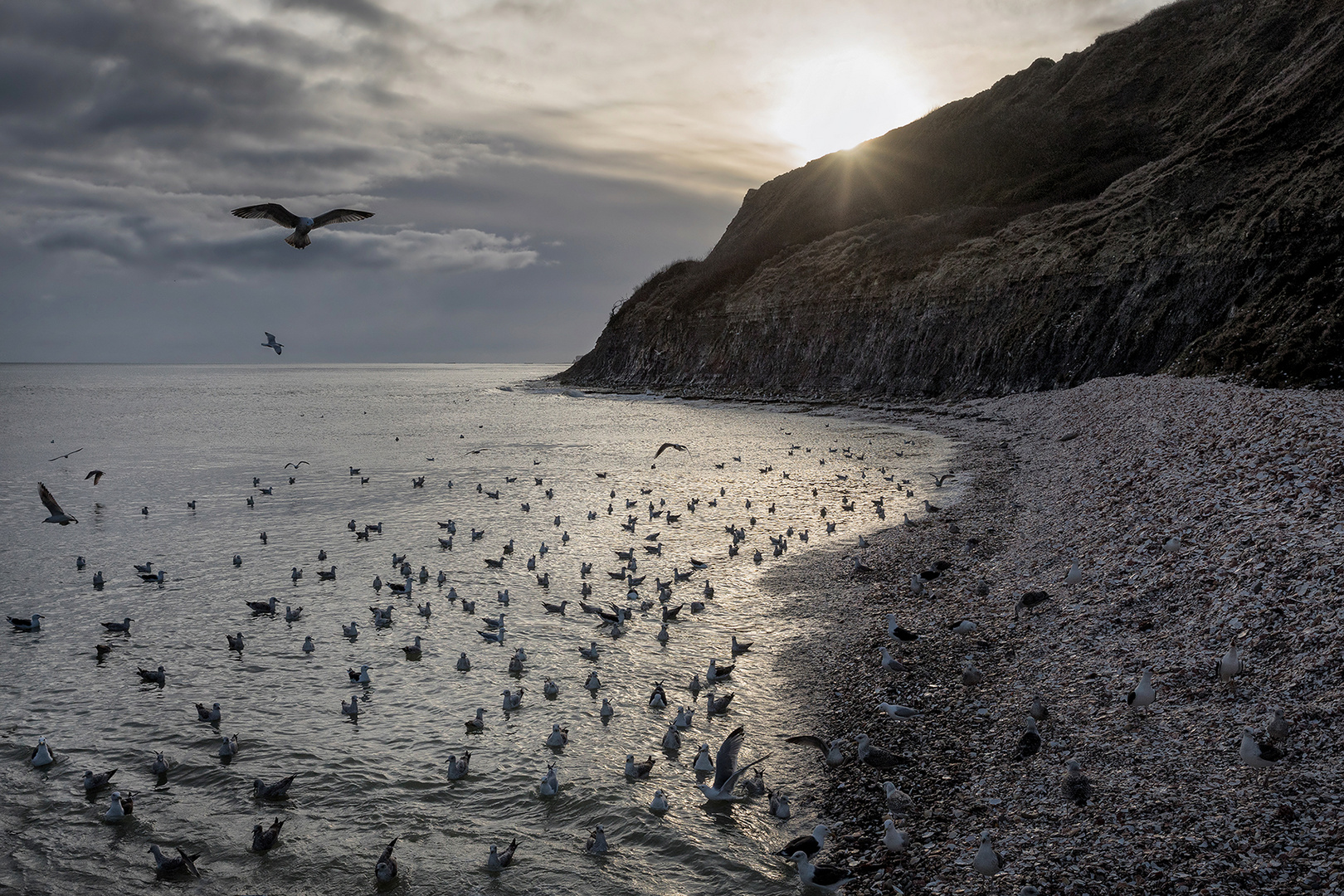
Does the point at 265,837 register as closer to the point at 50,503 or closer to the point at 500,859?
the point at 500,859

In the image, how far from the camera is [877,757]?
30.2 ft

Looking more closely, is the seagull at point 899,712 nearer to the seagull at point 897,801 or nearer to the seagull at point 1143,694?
the seagull at point 897,801

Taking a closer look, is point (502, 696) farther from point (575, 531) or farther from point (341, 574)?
point (575, 531)

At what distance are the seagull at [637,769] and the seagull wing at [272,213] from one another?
1419 centimetres

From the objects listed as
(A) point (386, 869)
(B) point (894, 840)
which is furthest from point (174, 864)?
(B) point (894, 840)

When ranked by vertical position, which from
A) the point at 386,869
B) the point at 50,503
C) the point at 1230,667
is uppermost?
the point at 1230,667

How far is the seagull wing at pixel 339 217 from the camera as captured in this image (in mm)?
16828

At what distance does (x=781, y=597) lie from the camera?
54.3 ft

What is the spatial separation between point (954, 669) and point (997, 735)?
2.17 m

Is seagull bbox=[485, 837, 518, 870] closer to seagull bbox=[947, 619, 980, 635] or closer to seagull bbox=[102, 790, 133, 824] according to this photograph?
seagull bbox=[102, 790, 133, 824]

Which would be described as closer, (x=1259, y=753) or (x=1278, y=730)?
(x=1259, y=753)

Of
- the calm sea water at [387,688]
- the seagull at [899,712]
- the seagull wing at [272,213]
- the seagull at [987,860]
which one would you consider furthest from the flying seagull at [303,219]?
the seagull at [987,860]

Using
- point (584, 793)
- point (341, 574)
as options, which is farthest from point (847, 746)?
point (341, 574)

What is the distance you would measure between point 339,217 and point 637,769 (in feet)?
46.3
